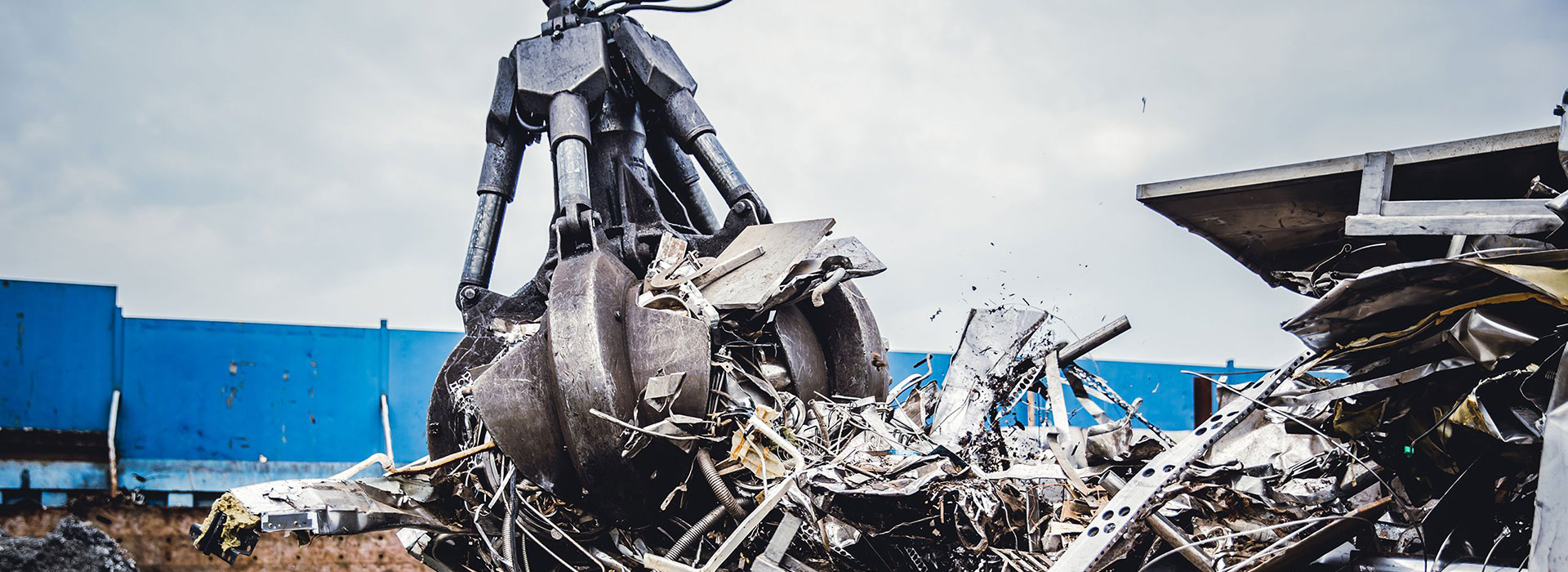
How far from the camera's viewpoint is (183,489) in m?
7.61

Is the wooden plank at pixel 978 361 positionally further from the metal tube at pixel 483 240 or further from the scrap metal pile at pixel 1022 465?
the metal tube at pixel 483 240

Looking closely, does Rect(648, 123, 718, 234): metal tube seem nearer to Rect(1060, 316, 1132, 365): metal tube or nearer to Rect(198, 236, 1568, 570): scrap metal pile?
Rect(198, 236, 1568, 570): scrap metal pile

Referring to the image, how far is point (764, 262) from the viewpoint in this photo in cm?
506

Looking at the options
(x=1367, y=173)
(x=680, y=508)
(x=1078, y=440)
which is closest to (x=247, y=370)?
(x=680, y=508)

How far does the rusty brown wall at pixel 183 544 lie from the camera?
7207 mm

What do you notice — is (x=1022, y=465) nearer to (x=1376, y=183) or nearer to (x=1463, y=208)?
(x=1376, y=183)

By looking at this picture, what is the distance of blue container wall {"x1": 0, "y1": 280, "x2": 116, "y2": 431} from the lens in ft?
23.9

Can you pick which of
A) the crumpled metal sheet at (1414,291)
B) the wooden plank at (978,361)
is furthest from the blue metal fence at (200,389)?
the crumpled metal sheet at (1414,291)

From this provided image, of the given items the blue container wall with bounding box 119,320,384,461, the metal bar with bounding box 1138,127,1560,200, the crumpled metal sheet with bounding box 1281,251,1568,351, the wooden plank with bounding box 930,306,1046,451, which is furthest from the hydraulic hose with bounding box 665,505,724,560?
the blue container wall with bounding box 119,320,384,461

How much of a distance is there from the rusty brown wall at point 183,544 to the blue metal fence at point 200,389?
7.9 inches

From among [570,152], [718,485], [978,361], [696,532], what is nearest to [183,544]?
[570,152]

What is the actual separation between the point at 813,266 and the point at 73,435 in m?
5.92

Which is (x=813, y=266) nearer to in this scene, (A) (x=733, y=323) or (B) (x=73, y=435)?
(A) (x=733, y=323)

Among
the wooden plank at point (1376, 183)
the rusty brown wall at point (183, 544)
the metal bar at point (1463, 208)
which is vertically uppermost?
the wooden plank at point (1376, 183)
